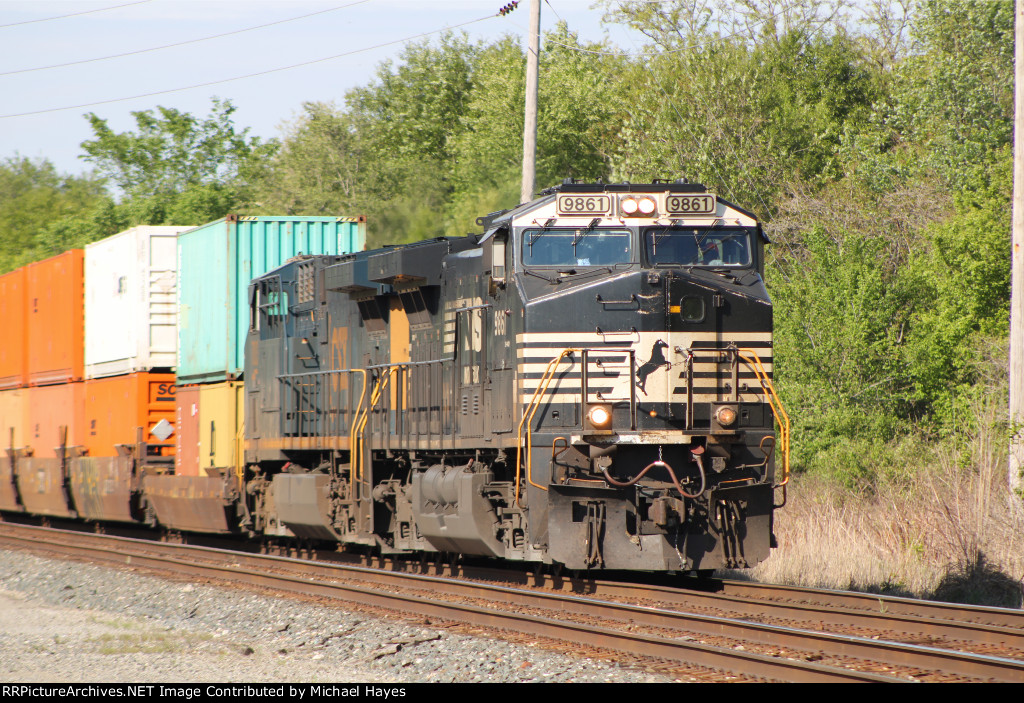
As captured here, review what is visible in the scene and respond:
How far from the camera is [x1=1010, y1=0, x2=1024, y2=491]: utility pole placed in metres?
12.1

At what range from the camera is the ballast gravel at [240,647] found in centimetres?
776

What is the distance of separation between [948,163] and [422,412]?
1526cm

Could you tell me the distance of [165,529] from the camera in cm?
2034

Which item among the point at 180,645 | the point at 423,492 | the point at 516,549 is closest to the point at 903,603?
the point at 516,549

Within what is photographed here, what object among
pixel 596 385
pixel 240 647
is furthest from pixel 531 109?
pixel 240 647

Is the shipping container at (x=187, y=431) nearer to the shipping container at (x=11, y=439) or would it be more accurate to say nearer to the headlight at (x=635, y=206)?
the shipping container at (x=11, y=439)

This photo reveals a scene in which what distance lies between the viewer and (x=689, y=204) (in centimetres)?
1085

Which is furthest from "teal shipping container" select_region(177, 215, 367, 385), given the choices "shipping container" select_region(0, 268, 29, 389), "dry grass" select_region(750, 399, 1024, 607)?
"dry grass" select_region(750, 399, 1024, 607)

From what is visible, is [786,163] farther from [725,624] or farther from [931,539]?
[725,624]

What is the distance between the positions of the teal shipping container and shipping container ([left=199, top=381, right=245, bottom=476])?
260 mm

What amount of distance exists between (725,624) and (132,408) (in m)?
12.0

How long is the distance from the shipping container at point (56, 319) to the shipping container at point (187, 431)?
3583mm

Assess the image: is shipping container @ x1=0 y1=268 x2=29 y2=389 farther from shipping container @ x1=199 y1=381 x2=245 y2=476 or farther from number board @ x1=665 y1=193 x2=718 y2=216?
number board @ x1=665 y1=193 x2=718 y2=216

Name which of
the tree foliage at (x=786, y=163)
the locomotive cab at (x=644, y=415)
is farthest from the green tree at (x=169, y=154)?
the locomotive cab at (x=644, y=415)
